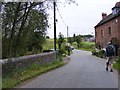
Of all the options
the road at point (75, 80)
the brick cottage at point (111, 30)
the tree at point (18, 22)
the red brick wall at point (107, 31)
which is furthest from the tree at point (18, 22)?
the red brick wall at point (107, 31)

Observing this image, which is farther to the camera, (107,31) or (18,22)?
(107,31)

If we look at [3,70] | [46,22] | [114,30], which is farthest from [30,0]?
[114,30]

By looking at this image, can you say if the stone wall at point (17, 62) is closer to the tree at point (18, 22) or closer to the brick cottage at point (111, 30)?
the tree at point (18, 22)

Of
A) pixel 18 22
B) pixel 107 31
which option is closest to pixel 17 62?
pixel 18 22

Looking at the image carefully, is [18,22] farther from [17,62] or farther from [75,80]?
[75,80]

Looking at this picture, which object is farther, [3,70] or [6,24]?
[6,24]

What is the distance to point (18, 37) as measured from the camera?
70.1 ft

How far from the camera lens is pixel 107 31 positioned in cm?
6300

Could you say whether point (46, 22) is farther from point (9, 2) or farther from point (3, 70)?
point (3, 70)

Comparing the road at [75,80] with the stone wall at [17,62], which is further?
the stone wall at [17,62]

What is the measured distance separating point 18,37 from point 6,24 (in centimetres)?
209

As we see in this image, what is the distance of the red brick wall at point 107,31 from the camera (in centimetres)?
5408

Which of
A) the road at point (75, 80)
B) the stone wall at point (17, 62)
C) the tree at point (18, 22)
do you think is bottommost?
the road at point (75, 80)

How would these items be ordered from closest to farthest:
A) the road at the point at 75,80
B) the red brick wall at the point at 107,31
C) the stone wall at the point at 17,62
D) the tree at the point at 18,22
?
the road at the point at 75,80
the stone wall at the point at 17,62
the tree at the point at 18,22
the red brick wall at the point at 107,31
